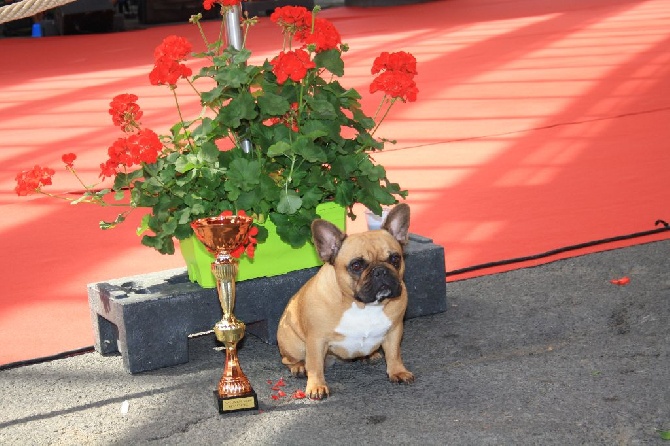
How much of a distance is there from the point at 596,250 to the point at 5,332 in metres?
2.62

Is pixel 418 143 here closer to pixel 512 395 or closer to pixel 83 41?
pixel 512 395

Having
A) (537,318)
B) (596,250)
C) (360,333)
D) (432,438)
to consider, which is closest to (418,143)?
(596,250)

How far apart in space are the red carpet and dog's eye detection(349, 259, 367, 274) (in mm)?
1327

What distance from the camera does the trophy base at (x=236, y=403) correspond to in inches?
147

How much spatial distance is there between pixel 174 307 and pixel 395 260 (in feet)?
2.91

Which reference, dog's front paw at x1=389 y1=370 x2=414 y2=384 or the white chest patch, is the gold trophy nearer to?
the white chest patch

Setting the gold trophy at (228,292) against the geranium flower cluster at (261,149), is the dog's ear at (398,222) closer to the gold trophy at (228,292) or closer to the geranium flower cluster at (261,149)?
the geranium flower cluster at (261,149)

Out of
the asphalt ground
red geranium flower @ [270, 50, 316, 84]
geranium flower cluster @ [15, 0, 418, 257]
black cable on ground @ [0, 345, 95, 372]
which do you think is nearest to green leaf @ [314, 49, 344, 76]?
geranium flower cluster @ [15, 0, 418, 257]

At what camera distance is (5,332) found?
15.5 feet

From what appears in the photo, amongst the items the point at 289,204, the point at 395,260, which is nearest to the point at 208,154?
the point at 289,204

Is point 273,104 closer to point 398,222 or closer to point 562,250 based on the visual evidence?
point 398,222

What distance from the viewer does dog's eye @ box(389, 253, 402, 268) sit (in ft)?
12.4

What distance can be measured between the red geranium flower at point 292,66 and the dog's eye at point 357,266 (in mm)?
696

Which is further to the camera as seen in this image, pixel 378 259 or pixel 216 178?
pixel 216 178
